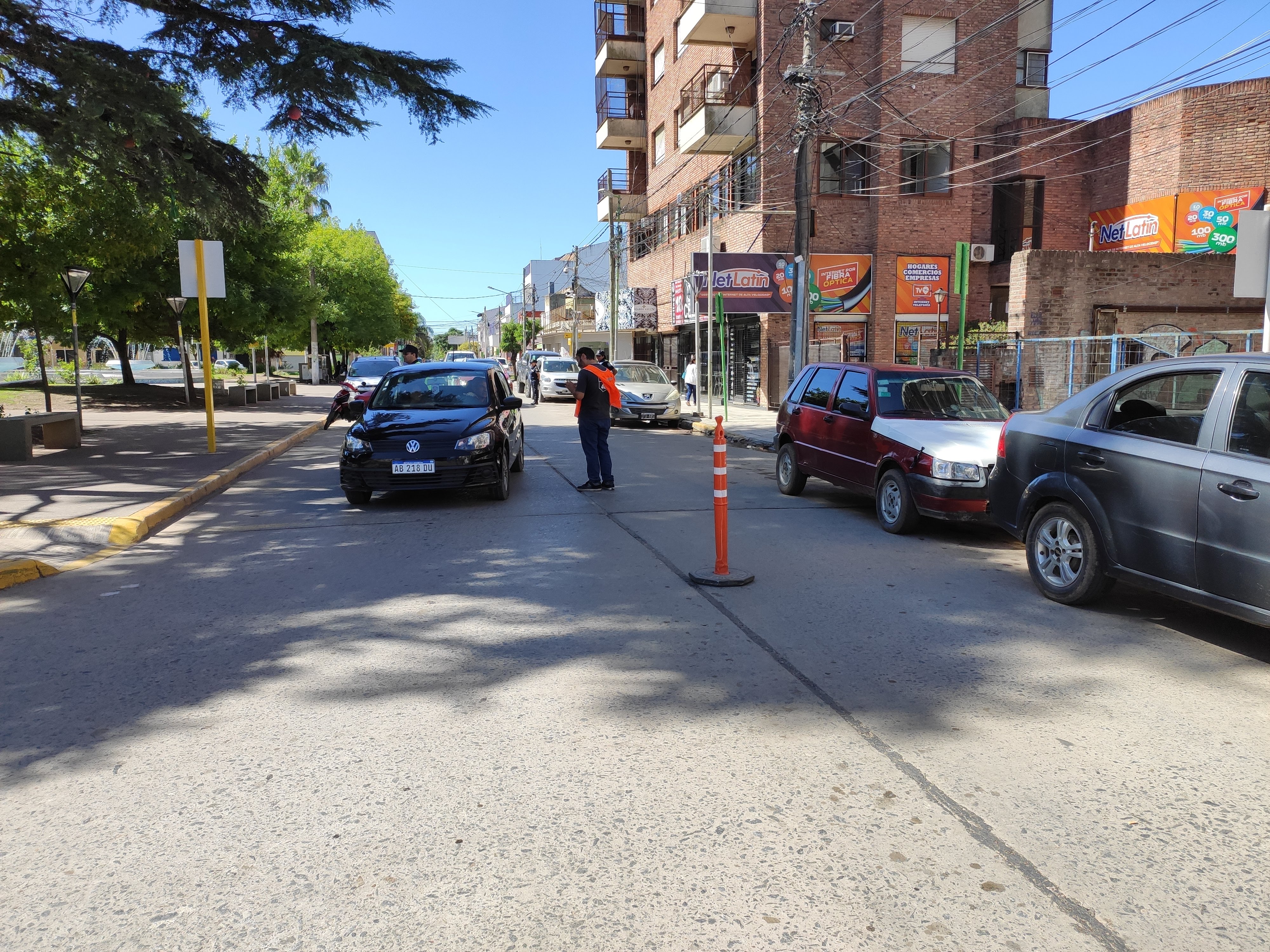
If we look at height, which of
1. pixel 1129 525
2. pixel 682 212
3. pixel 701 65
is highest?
pixel 701 65

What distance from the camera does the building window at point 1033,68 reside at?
29.6m

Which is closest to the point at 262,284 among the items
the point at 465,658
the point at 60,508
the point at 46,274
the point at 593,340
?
the point at 46,274

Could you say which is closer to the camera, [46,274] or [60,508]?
[60,508]

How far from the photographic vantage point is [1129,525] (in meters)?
5.70

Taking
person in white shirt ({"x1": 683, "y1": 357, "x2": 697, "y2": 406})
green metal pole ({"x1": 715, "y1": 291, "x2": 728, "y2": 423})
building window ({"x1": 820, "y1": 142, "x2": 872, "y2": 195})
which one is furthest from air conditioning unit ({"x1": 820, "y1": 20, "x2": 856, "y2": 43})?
person in white shirt ({"x1": 683, "y1": 357, "x2": 697, "y2": 406})

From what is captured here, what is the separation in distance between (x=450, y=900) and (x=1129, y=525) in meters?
4.62

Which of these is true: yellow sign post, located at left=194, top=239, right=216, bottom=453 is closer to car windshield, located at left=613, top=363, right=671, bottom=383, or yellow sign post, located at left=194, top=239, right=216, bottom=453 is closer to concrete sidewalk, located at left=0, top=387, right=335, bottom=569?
concrete sidewalk, located at left=0, top=387, right=335, bottom=569

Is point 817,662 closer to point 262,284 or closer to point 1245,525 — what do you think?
point 1245,525

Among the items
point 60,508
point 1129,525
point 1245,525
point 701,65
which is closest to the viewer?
point 1245,525

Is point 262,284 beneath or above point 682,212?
beneath

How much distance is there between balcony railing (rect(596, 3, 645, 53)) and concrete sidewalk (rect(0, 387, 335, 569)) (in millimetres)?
24191

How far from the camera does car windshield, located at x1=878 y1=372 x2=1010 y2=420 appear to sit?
963 centimetres

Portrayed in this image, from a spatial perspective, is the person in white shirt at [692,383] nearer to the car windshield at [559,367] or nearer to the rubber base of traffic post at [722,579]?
the car windshield at [559,367]

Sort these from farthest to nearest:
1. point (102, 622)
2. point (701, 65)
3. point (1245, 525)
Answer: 1. point (701, 65)
2. point (102, 622)
3. point (1245, 525)
